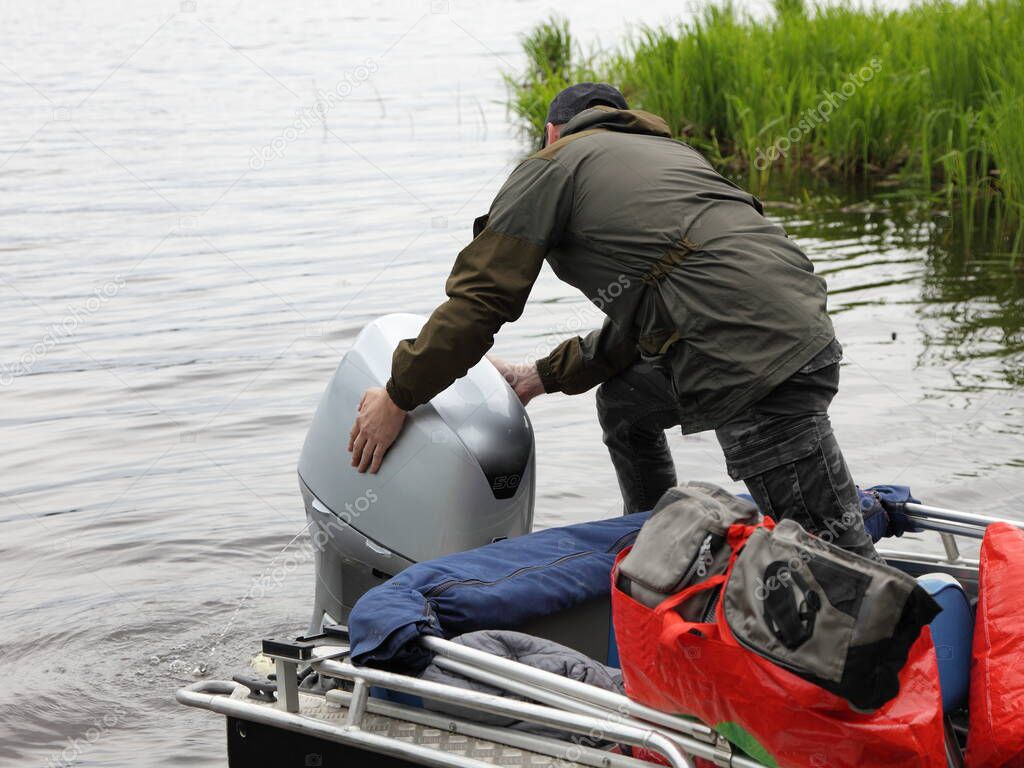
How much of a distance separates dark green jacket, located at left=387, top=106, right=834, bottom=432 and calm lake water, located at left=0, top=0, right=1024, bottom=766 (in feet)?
5.99

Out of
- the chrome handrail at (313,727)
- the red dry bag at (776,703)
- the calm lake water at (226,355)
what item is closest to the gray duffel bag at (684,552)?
the red dry bag at (776,703)

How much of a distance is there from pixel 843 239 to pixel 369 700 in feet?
29.3

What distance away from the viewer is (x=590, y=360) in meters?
4.01

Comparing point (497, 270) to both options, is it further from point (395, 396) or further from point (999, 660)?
point (999, 660)

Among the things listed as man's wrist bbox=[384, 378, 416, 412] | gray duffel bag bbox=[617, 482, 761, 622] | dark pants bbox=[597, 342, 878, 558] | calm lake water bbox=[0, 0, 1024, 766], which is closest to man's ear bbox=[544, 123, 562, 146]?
man's wrist bbox=[384, 378, 416, 412]

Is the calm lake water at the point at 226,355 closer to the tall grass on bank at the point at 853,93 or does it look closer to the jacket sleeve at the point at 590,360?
the tall grass on bank at the point at 853,93

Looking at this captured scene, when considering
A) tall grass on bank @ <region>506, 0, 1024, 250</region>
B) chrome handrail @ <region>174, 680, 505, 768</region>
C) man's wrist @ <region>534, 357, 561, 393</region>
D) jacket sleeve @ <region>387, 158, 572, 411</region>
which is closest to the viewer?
chrome handrail @ <region>174, 680, 505, 768</region>

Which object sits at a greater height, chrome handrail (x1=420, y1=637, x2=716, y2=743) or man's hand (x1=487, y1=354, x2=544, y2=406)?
man's hand (x1=487, y1=354, x2=544, y2=406)

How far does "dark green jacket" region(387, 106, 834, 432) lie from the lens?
3166mm

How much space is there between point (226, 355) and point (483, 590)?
Result: 584 centimetres

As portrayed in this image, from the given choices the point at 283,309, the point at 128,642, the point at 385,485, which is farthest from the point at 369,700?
the point at 283,309

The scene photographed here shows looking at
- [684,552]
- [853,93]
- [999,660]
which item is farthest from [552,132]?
[853,93]

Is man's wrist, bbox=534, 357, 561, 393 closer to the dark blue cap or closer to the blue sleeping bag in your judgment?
the blue sleeping bag

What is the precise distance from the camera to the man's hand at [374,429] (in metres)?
3.60
